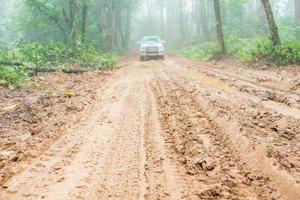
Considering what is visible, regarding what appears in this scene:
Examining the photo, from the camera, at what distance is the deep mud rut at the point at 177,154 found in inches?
156

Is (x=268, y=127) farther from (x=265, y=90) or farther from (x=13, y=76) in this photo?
(x=13, y=76)

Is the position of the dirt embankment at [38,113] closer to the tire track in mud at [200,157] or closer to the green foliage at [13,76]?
the green foliage at [13,76]

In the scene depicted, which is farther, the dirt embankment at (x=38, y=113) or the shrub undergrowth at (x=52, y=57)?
the shrub undergrowth at (x=52, y=57)

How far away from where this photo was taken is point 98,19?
3444 cm

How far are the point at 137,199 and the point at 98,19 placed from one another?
105 ft

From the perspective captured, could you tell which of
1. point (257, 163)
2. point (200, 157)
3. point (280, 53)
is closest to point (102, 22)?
point (280, 53)

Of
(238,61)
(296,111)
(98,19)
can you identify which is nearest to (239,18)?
(98,19)

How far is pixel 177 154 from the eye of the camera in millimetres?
5016

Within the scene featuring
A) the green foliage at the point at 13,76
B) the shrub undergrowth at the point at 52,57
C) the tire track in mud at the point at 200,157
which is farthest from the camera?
the shrub undergrowth at the point at 52,57

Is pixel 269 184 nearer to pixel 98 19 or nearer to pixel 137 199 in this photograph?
pixel 137 199

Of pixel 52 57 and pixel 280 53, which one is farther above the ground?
pixel 52 57

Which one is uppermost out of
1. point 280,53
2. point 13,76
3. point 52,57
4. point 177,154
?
point 52,57

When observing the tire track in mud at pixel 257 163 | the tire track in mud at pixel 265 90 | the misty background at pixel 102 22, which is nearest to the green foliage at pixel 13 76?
the tire track in mud at pixel 265 90

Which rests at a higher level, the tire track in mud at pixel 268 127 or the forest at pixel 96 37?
the forest at pixel 96 37
